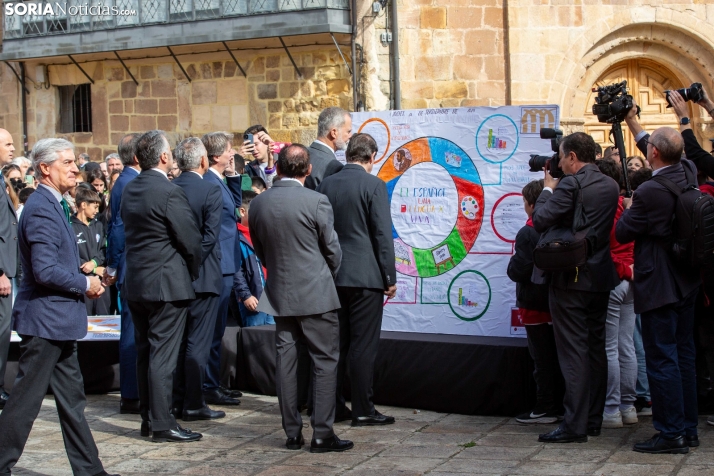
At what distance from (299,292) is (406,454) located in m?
1.17

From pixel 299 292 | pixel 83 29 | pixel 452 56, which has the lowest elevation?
pixel 299 292

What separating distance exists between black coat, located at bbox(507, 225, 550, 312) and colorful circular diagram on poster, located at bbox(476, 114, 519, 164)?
31.8 inches

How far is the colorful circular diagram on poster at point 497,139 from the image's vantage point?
6.85 meters

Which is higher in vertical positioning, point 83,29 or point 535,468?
point 83,29

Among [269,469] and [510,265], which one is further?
[510,265]

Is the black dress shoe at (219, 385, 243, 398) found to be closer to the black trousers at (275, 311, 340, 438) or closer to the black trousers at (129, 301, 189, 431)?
the black trousers at (129, 301, 189, 431)

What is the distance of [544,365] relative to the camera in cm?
627

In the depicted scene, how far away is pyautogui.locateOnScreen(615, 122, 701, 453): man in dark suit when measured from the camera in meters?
5.48

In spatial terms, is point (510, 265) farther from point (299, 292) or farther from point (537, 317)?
point (299, 292)

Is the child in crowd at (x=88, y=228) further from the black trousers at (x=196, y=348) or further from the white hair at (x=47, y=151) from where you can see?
the white hair at (x=47, y=151)

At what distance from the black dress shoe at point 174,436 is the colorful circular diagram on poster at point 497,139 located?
9.48ft

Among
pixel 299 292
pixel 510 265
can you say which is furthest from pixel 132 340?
pixel 510 265

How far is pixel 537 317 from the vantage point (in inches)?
245

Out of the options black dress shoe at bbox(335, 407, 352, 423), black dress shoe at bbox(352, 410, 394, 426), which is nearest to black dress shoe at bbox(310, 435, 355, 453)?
black dress shoe at bbox(352, 410, 394, 426)
